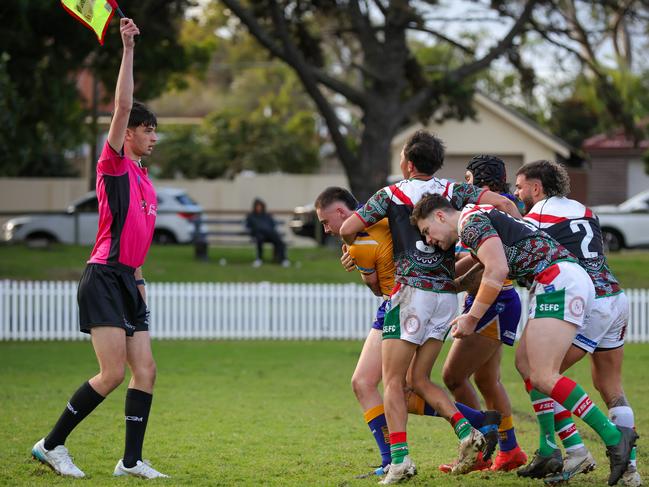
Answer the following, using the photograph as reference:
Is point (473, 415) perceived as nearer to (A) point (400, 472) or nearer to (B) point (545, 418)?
(B) point (545, 418)

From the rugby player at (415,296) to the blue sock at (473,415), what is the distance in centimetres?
29

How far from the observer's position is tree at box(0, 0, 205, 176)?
917 inches

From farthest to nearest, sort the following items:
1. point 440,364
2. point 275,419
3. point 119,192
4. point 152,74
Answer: point 152,74, point 440,364, point 275,419, point 119,192

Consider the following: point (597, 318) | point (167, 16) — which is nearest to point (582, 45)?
point (167, 16)

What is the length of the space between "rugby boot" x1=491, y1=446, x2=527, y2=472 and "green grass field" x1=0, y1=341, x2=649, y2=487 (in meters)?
0.24

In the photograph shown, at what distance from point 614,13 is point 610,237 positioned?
6890mm

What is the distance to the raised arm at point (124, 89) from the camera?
677 centimetres

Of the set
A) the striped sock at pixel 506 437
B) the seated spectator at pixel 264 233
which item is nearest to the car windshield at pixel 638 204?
the seated spectator at pixel 264 233

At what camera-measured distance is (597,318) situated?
7.14m

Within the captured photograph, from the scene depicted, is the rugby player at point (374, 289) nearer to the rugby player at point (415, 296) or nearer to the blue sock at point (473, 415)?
the blue sock at point (473, 415)

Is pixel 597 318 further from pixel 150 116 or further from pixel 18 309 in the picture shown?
pixel 18 309

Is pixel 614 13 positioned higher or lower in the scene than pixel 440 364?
higher

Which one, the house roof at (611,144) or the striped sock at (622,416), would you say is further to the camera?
the house roof at (611,144)

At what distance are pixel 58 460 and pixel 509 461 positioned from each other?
10.1 ft
